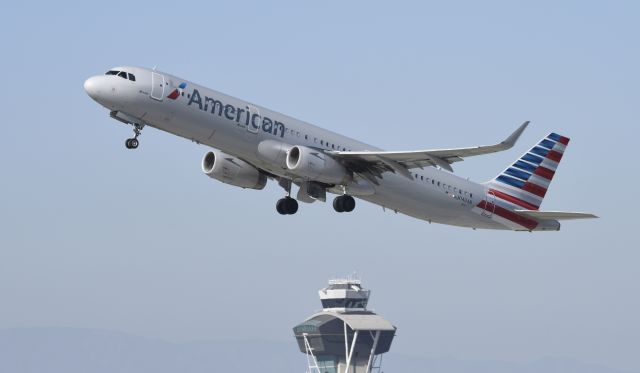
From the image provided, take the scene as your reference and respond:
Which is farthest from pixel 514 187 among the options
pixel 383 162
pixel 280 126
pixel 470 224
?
pixel 280 126

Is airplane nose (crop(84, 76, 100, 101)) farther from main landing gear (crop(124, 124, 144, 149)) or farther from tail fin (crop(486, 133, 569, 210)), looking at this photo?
tail fin (crop(486, 133, 569, 210))

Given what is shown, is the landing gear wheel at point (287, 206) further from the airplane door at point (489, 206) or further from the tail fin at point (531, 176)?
the tail fin at point (531, 176)

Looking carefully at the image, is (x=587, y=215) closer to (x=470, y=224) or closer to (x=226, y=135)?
(x=470, y=224)

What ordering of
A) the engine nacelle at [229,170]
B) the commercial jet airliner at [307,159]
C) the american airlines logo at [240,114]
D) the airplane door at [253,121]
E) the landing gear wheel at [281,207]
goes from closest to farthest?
the commercial jet airliner at [307,159] → the american airlines logo at [240,114] → the airplane door at [253,121] → the engine nacelle at [229,170] → the landing gear wheel at [281,207]

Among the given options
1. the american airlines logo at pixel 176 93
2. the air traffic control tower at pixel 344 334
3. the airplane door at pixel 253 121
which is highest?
the american airlines logo at pixel 176 93

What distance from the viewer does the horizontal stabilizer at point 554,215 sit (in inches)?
2423

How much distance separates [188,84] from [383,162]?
10.2 metres

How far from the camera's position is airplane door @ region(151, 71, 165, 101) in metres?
54.1

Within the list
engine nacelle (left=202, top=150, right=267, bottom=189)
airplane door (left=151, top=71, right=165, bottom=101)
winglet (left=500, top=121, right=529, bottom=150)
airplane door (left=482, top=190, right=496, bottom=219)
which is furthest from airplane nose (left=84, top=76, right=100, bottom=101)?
airplane door (left=482, top=190, right=496, bottom=219)

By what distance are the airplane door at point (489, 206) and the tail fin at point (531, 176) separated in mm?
739

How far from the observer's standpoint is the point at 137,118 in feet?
179

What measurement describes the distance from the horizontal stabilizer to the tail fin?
1.79 m

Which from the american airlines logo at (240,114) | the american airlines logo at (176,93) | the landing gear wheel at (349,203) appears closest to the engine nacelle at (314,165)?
the american airlines logo at (240,114)

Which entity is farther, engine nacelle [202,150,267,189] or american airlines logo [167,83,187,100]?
engine nacelle [202,150,267,189]
